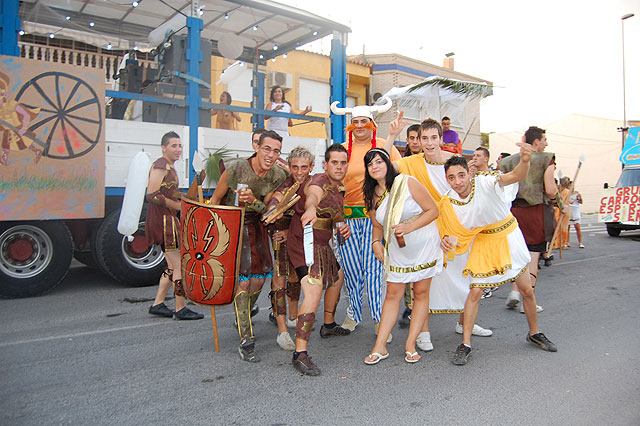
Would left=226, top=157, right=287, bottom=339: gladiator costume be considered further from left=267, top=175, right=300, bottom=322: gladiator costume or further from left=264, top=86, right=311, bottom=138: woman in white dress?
left=264, top=86, right=311, bottom=138: woman in white dress

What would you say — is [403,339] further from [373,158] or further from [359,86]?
[359,86]

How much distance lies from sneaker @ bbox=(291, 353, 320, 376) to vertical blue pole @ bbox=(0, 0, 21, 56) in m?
4.47

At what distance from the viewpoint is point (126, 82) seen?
7574 millimetres

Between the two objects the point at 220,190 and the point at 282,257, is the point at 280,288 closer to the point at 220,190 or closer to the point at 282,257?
the point at 282,257

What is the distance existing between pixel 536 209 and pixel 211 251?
358cm

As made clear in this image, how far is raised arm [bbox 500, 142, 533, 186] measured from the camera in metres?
3.38

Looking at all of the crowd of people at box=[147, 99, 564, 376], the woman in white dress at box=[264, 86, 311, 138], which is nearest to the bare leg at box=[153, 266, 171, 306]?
the crowd of people at box=[147, 99, 564, 376]

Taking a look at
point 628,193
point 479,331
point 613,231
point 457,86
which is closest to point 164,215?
point 479,331

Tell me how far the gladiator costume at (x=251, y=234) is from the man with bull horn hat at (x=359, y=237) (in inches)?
25.6

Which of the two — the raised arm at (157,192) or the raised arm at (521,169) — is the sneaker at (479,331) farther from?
the raised arm at (157,192)

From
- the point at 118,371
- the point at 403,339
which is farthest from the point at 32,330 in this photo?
the point at 403,339

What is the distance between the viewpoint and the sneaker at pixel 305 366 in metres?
3.46

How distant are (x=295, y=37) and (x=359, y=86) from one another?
13.9 meters

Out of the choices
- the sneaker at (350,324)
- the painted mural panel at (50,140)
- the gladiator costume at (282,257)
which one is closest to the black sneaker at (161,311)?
the gladiator costume at (282,257)
